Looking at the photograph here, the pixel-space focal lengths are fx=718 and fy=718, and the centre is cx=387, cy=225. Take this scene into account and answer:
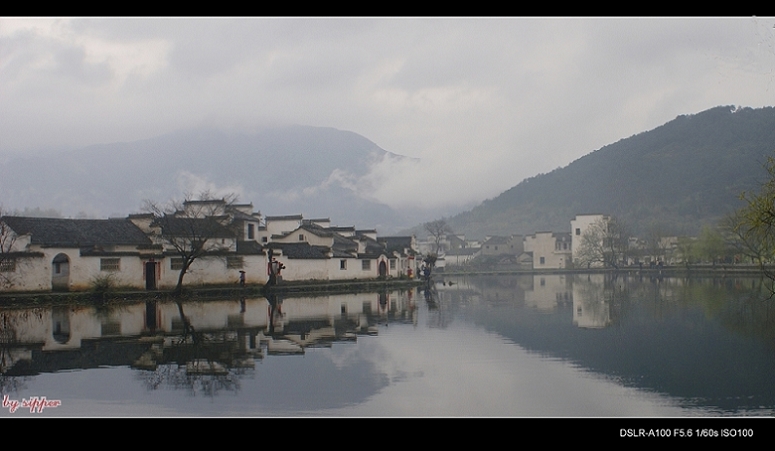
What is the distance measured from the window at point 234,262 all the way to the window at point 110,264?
4932 millimetres

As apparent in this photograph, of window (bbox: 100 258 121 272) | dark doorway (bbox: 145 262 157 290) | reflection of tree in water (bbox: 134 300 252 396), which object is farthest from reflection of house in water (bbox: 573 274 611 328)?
window (bbox: 100 258 121 272)

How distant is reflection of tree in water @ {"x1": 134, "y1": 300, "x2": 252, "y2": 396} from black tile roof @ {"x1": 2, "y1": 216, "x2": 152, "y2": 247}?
1334 centimetres

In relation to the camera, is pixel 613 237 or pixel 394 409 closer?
pixel 394 409

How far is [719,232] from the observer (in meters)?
53.2

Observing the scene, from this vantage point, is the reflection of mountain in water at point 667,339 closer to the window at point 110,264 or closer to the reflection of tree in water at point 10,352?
the reflection of tree in water at point 10,352

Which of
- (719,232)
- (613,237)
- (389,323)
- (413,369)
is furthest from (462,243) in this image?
(413,369)

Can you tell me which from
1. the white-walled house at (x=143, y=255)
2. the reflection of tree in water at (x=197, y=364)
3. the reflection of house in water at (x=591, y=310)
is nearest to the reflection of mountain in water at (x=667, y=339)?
the reflection of house in water at (x=591, y=310)

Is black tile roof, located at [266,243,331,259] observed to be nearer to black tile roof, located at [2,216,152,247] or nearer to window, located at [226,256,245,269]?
window, located at [226,256,245,269]

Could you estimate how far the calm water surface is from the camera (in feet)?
31.1

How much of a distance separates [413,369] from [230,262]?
21.3 m

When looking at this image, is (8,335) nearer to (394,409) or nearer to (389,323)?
(389,323)

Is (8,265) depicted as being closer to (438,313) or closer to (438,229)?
(438,313)

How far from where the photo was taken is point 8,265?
25438 mm
